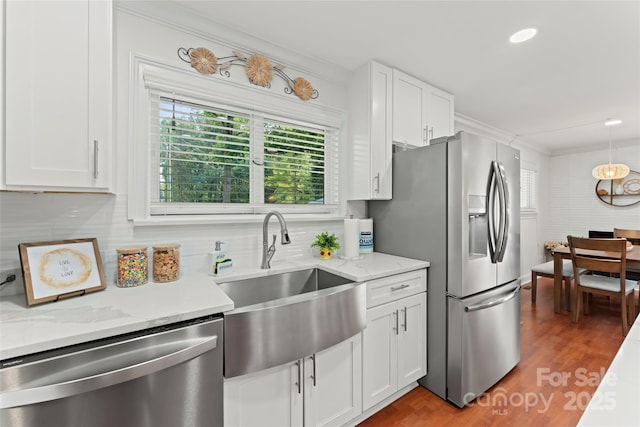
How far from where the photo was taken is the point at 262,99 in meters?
2.00

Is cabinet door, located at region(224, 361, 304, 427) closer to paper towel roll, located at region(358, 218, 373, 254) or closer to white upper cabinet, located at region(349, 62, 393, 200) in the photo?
paper towel roll, located at region(358, 218, 373, 254)

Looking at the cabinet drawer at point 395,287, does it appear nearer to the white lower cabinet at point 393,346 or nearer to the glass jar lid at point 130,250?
the white lower cabinet at point 393,346

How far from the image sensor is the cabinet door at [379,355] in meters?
1.68

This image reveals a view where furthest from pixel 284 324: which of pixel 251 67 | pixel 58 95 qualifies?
pixel 251 67

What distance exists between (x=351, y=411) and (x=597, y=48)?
3.05m

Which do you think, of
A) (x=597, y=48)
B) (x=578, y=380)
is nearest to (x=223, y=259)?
(x=578, y=380)

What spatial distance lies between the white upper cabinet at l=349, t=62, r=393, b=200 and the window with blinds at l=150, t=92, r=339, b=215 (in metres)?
0.23

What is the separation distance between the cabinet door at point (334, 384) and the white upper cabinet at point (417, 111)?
1.70 metres

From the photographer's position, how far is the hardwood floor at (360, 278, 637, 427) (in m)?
1.75

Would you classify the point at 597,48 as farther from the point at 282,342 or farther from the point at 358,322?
the point at 282,342

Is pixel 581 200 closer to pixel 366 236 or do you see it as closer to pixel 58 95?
pixel 366 236

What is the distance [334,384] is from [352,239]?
3.29ft

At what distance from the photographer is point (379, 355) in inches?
68.8

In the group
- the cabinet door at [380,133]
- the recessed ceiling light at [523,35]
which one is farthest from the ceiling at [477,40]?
the cabinet door at [380,133]
